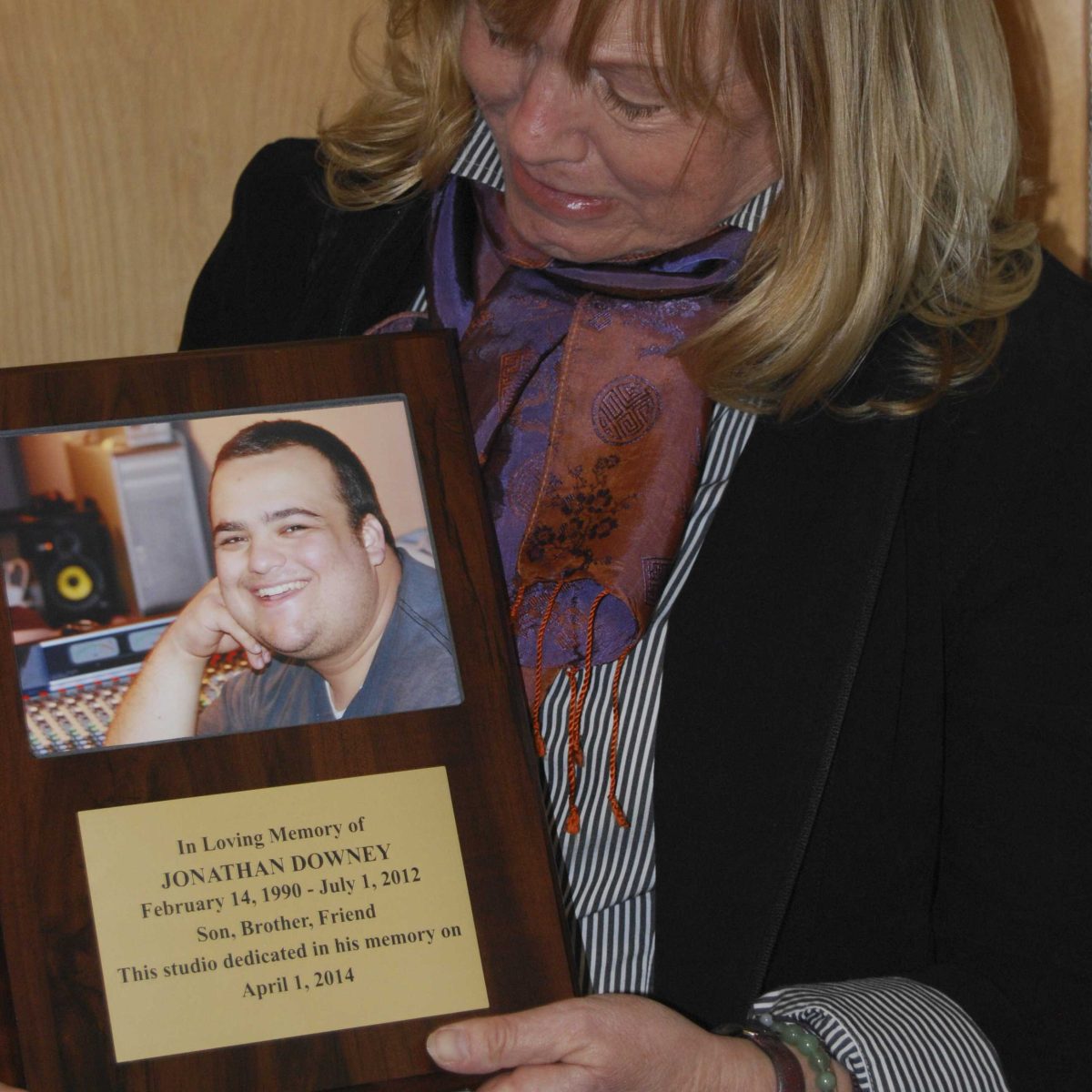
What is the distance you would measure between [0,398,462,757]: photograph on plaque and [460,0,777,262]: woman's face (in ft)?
0.96

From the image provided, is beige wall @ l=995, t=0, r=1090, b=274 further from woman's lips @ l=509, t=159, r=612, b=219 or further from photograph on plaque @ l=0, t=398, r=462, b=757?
photograph on plaque @ l=0, t=398, r=462, b=757

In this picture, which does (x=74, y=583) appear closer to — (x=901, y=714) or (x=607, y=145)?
(x=607, y=145)

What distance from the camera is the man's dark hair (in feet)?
2.86

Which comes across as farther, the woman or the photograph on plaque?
the woman

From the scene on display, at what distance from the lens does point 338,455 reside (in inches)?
34.5

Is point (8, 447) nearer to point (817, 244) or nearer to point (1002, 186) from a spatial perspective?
point (817, 244)

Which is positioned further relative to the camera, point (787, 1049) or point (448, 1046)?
point (787, 1049)

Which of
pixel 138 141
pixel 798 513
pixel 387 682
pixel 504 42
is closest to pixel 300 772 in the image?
pixel 387 682

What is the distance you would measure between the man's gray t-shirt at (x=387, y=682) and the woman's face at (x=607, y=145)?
1.18 feet

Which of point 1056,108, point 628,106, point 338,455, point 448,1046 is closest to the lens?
point 448,1046

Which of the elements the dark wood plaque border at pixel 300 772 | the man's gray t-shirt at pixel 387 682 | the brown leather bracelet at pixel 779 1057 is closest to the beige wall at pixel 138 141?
the dark wood plaque border at pixel 300 772

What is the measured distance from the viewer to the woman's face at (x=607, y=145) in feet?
3.27

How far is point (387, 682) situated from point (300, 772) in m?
0.08

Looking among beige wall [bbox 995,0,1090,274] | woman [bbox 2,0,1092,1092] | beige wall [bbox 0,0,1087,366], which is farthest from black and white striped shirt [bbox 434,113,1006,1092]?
beige wall [bbox 0,0,1087,366]
